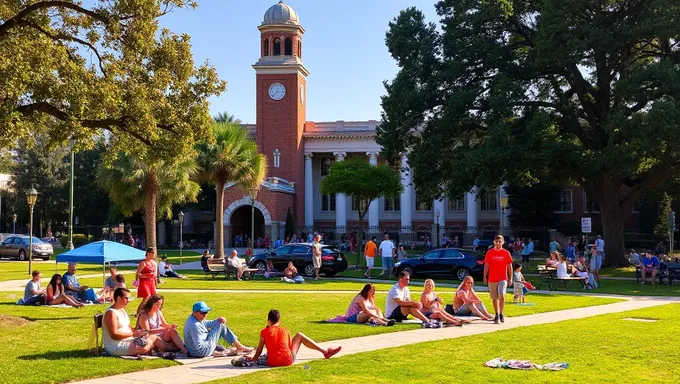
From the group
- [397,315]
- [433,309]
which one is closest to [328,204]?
[397,315]

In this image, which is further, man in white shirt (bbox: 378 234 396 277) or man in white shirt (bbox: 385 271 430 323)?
man in white shirt (bbox: 378 234 396 277)

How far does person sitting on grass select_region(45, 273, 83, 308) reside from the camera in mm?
17344

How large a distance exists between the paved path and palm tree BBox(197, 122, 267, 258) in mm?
21541

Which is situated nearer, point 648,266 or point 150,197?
point 648,266

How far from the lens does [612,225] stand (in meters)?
33.8

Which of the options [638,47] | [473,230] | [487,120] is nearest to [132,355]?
[487,120]

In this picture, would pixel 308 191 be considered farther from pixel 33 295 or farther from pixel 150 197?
pixel 33 295

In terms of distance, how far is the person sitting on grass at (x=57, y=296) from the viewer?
56.9 feet

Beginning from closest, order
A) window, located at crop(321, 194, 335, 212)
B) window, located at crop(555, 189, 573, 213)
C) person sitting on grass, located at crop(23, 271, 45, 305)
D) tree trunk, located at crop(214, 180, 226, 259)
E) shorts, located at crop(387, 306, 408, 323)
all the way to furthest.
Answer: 1. shorts, located at crop(387, 306, 408, 323)
2. person sitting on grass, located at crop(23, 271, 45, 305)
3. tree trunk, located at crop(214, 180, 226, 259)
4. window, located at crop(555, 189, 573, 213)
5. window, located at crop(321, 194, 335, 212)

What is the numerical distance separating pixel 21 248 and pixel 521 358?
37.5 m

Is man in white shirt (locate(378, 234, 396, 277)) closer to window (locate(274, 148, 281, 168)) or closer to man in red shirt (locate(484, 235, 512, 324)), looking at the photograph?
man in red shirt (locate(484, 235, 512, 324))

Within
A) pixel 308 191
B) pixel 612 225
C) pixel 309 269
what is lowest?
pixel 309 269

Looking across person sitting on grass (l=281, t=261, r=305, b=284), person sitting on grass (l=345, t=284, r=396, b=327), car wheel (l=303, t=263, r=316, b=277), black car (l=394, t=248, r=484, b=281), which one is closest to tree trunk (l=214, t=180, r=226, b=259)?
car wheel (l=303, t=263, r=316, b=277)

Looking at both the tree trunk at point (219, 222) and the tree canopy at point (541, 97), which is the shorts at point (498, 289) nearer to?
the tree canopy at point (541, 97)
